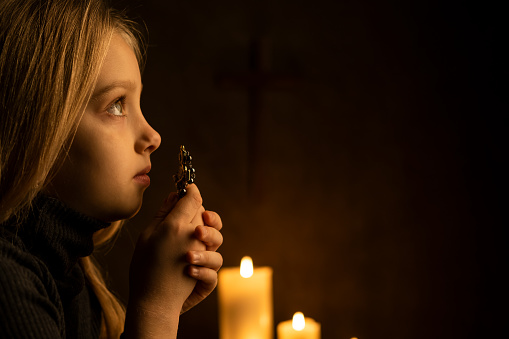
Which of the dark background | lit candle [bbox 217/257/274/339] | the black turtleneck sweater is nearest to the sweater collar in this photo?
the black turtleneck sweater

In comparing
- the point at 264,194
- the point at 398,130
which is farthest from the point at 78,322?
the point at 398,130

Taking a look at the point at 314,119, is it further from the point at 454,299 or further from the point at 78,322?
the point at 78,322

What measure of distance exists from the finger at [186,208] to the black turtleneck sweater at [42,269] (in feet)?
0.34

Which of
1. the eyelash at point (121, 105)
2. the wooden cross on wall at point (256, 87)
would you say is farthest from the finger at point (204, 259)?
the wooden cross on wall at point (256, 87)

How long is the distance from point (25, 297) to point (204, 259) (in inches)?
8.6

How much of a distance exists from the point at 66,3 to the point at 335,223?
1148 mm

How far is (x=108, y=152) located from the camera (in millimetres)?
660

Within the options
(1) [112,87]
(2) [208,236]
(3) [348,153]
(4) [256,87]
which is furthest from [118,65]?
(3) [348,153]

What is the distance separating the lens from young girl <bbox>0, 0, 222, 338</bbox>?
61 centimetres

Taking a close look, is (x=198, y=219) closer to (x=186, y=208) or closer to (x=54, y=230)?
(x=186, y=208)

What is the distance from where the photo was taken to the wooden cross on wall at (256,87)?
5.03ft

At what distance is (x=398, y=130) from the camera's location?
5.10 feet

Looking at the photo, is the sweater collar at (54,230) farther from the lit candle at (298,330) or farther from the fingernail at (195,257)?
the lit candle at (298,330)

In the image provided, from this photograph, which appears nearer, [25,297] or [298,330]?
[25,297]
